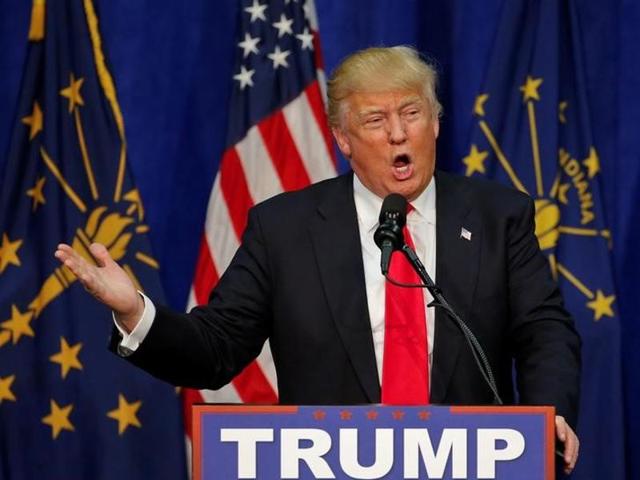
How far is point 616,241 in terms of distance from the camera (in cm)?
441

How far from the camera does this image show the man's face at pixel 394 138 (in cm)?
292

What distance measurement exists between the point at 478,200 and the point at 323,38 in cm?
164

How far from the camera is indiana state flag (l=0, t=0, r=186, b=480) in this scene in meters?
4.21

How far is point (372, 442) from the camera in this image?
2.14 m

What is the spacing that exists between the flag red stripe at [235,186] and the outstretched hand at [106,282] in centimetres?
175

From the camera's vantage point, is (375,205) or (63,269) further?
(63,269)

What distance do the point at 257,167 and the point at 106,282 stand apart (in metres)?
1.88

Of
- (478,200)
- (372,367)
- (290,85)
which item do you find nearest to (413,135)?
(478,200)

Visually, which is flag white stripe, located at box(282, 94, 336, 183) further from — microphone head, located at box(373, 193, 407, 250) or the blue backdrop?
microphone head, located at box(373, 193, 407, 250)

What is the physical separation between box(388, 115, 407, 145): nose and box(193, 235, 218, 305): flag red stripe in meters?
1.46

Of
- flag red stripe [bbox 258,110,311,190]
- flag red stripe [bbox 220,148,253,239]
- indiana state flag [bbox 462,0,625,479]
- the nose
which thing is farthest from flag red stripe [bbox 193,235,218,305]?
the nose

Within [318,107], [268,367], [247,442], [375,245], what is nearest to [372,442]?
[247,442]

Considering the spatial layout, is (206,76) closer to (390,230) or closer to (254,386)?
(254,386)

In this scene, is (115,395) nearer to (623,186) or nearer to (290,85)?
(290,85)
